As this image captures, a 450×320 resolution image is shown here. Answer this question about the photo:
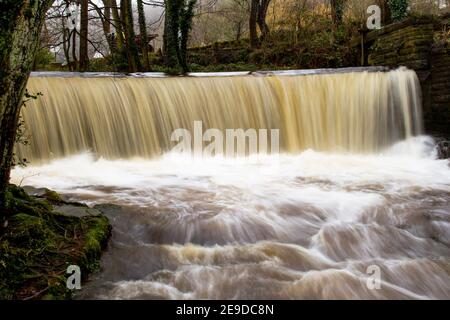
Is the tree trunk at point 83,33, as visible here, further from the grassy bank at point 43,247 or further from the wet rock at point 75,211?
the grassy bank at point 43,247

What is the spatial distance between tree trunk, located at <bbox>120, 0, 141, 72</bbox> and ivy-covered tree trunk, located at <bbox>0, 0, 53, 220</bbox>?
11.0 meters

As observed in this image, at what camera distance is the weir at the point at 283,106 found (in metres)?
9.12

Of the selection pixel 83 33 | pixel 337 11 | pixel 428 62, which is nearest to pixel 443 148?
pixel 428 62

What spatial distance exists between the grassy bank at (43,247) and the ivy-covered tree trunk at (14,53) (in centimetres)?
59

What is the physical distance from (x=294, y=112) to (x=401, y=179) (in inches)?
138

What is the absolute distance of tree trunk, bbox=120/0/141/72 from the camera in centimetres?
1334

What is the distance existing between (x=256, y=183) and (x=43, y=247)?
4.02 metres

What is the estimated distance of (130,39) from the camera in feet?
43.7

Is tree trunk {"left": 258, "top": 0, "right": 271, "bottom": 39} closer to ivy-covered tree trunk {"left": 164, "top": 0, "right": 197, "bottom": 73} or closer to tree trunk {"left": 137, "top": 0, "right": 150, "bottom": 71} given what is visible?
ivy-covered tree trunk {"left": 164, "top": 0, "right": 197, "bottom": 73}

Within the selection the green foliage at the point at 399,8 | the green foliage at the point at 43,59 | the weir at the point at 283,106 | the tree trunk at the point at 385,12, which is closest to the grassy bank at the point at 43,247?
the weir at the point at 283,106

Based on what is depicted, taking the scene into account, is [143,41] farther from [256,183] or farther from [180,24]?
[256,183]

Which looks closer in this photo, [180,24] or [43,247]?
[43,247]

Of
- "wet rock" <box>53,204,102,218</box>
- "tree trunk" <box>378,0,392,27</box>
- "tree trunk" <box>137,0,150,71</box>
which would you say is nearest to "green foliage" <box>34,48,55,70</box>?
"tree trunk" <box>137,0,150,71</box>

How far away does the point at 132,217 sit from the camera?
15.2 ft
